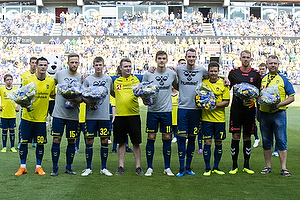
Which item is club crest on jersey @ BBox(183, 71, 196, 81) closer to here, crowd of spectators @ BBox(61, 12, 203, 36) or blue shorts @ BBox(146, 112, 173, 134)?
blue shorts @ BBox(146, 112, 173, 134)

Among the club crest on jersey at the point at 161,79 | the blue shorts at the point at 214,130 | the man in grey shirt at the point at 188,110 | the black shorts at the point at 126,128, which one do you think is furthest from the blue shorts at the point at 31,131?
the blue shorts at the point at 214,130

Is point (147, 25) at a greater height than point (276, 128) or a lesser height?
greater

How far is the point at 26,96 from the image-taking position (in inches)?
278

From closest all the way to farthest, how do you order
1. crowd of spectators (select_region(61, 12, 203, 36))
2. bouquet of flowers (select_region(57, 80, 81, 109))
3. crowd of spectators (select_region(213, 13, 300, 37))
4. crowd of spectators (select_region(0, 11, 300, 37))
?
bouquet of flowers (select_region(57, 80, 81, 109)) → crowd of spectators (select_region(61, 12, 203, 36)) → crowd of spectators (select_region(0, 11, 300, 37)) → crowd of spectators (select_region(213, 13, 300, 37))

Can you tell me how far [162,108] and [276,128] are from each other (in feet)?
6.83

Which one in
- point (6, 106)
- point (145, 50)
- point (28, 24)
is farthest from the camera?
point (28, 24)

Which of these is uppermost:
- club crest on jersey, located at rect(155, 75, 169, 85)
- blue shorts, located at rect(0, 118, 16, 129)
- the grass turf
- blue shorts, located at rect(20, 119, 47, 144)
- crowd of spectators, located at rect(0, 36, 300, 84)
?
crowd of spectators, located at rect(0, 36, 300, 84)

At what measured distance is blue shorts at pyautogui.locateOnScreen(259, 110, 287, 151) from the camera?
7336 millimetres

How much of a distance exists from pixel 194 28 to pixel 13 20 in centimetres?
2064

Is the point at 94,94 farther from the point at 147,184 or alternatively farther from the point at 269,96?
the point at 269,96

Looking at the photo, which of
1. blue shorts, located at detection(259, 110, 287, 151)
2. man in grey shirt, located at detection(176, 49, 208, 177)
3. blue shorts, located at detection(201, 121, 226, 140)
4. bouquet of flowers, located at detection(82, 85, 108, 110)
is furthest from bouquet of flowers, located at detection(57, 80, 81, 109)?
blue shorts, located at detection(259, 110, 287, 151)

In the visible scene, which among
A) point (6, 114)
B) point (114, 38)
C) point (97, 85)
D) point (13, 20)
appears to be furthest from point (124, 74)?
point (13, 20)

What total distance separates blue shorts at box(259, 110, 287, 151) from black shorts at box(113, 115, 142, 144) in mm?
2321

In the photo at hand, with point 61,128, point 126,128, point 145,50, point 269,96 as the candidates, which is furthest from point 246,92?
point 145,50
